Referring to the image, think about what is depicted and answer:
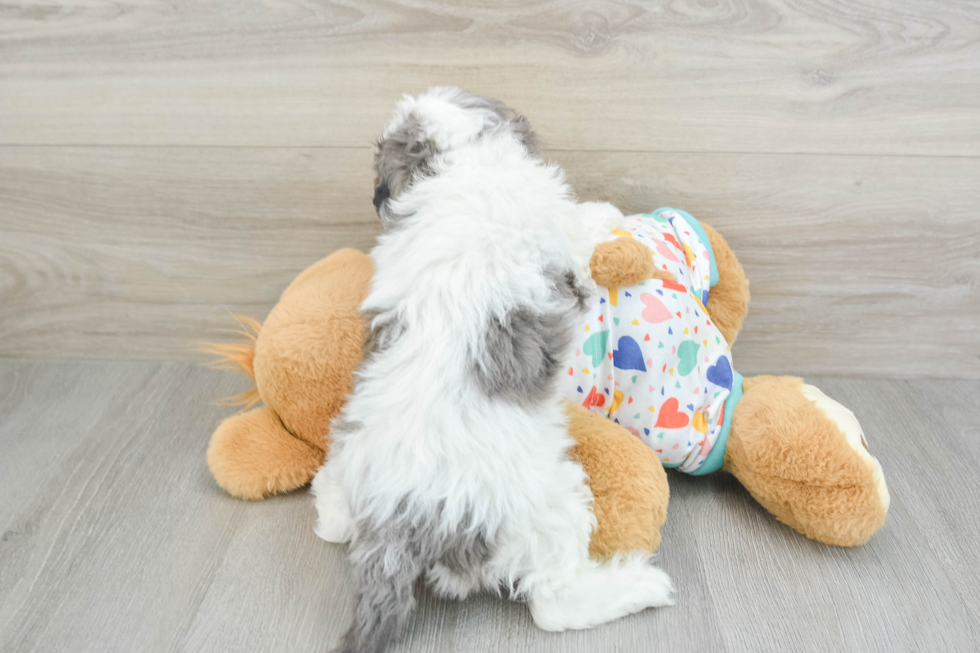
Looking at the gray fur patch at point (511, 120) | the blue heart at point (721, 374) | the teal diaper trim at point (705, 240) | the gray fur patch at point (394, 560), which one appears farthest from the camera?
the teal diaper trim at point (705, 240)

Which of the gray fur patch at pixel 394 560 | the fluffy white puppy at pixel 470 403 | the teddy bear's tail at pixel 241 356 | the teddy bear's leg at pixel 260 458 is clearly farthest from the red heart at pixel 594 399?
the teddy bear's tail at pixel 241 356

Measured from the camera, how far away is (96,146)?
1.06 meters

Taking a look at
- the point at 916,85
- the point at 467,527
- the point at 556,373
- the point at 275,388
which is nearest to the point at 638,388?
the point at 556,373

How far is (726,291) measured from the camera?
3.26 ft

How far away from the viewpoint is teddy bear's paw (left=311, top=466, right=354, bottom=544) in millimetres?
824

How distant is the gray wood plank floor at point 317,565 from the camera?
73cm

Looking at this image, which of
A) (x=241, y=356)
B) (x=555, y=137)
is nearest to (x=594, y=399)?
(x=555, y=137)

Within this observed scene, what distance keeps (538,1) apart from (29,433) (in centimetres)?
99

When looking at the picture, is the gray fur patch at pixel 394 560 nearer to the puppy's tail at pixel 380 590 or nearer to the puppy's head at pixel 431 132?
the puppy's tail at pixel 380 590

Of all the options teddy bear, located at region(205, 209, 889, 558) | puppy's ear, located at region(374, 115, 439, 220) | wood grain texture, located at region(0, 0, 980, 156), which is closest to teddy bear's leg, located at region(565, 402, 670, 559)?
teddy bear, located at region(205, 209, 889, 558)

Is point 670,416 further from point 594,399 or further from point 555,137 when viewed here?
point 555,137

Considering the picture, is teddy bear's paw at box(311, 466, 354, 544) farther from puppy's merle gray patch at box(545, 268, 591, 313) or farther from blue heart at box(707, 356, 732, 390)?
blue heart at box(707, 356, 732, 390)

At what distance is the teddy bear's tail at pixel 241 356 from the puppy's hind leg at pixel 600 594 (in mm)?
523

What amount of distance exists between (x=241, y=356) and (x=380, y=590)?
0.46 meters
